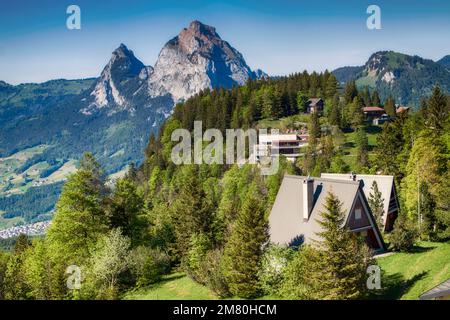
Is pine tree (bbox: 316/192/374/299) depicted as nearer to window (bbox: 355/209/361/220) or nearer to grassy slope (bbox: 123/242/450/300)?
grassy slope (bbox: 123/242/450/300)

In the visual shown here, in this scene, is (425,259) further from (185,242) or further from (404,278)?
(185,242)

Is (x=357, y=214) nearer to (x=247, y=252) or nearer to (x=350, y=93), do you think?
(x=247, y=252)

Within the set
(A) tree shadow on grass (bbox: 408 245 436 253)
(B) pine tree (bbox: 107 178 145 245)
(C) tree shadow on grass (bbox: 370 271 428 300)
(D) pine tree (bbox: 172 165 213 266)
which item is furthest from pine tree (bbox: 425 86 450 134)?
(B) pine tree (bbox: 107 178 145 245)

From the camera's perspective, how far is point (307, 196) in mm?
34625

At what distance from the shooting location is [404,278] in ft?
91.5

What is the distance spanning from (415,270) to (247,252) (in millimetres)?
11280

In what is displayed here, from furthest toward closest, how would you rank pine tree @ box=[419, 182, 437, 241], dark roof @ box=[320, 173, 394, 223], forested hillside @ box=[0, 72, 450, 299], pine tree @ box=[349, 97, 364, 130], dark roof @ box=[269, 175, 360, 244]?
pine tree @ box=[349, 97, 364, 130]
dark roof @ box=[320, 173, 394, 223]
pine tree @ box=[419, 182, 437, 241]
dark roof @ box=[269, 175, 360, 244]
forested hillside @ box=[0, 72, 450, 299]

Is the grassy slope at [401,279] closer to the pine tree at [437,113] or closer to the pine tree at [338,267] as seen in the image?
the pine tree at [338,267]

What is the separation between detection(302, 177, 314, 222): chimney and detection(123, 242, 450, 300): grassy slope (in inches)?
257

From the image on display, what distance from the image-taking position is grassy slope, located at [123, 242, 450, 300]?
2583 cm

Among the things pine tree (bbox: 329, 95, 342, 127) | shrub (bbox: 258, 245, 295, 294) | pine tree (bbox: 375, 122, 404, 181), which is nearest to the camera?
shrub (bbox: 258, 245, 295, 294)

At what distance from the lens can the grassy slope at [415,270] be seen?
25478 millimetres

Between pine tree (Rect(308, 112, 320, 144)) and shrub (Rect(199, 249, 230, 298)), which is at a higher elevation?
pine tree (Rect(308, 112, 320, 144))

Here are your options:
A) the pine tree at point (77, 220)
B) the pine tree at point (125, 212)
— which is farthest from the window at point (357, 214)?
the pine tree at point (77, 220)
